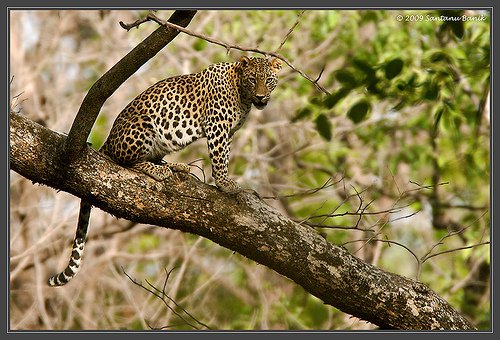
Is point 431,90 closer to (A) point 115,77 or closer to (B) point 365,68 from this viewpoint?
(B) point 365,68

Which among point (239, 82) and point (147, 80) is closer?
point (239, 82)

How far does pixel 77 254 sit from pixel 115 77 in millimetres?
1670

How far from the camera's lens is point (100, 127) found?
526 inches

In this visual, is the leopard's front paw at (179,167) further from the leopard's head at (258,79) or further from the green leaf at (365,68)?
A: the green leaf at (365,68)

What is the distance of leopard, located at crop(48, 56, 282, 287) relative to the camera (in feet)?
19.3

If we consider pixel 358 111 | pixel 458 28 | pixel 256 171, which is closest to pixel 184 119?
pixel 358 111

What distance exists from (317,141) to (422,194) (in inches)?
69.0

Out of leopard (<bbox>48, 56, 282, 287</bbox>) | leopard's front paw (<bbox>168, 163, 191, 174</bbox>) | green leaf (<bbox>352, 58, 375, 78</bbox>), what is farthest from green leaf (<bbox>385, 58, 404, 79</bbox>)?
leopard's front paw (<bbox>168, 163, 191, 174</bbox>)

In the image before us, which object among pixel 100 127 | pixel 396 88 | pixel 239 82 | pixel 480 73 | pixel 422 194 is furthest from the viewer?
pixel 100 127

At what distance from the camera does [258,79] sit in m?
6.41

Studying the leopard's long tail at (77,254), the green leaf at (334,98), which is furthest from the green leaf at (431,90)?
the leopard's long tail at (77,254)

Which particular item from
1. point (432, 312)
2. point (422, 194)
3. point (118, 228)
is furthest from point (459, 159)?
point (432, 312)

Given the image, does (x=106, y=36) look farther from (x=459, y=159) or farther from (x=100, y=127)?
(x=459, y=159)

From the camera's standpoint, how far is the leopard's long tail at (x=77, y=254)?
5.86 metres
